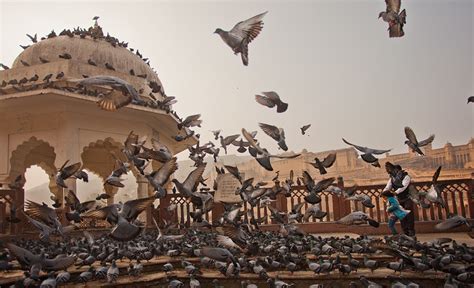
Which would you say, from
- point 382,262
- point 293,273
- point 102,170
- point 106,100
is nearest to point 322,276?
point 293,273

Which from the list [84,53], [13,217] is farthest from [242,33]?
[84,53]

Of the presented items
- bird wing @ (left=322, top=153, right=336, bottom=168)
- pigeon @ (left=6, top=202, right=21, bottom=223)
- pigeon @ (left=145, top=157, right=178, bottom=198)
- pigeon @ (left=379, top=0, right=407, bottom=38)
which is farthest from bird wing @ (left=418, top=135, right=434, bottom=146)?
pigeon @ (left=6, top=202, right=21, bottom=223)

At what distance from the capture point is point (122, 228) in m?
5.80

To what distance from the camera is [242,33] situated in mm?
7051

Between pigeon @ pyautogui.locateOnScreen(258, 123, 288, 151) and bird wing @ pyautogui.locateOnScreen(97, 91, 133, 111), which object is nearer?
bird wing @ pyautogui.locateOnScreen(97, 91, 133, 111)

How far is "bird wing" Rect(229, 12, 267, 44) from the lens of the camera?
695cm

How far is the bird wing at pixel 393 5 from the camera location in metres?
6.82

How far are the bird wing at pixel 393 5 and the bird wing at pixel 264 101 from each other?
9.87ft

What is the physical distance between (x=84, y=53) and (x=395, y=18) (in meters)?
11.9

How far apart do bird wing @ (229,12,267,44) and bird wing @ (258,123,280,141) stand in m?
2.37

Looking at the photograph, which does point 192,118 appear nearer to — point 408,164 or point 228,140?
point 228,140

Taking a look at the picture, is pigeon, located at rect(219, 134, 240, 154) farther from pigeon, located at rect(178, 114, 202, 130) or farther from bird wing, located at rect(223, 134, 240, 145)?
pigeon, located at rect(178, 114, 202, 130)

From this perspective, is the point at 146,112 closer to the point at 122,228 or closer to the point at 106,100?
the point at 106,100

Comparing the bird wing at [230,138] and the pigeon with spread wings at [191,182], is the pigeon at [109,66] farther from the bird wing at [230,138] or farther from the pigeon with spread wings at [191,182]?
the pigeon with spread wings at [191,182]
